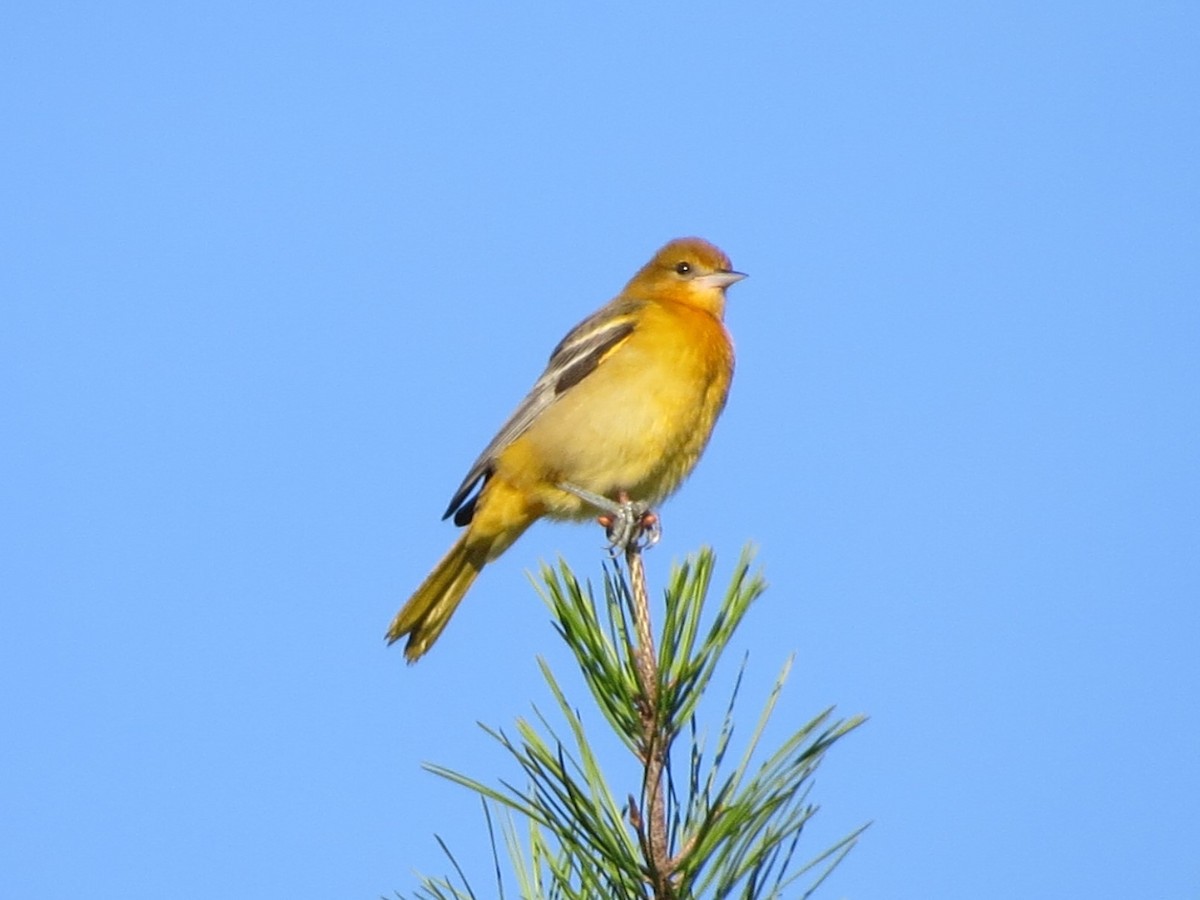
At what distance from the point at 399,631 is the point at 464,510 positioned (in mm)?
752

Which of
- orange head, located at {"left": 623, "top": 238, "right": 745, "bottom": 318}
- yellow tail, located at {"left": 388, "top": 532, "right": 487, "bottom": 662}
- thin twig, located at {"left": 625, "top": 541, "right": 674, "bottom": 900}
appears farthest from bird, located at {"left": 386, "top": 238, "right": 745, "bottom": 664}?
thin twig, located at {"left": 625, "top": 541, "right": 674, "bottom": 900}

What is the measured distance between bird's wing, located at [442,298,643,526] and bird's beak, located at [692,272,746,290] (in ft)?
1.25

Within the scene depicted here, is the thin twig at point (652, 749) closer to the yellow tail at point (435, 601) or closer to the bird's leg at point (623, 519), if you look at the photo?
the bird's leg at point (623, 519)

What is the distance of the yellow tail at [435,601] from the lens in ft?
18.9

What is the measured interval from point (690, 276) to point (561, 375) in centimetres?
90

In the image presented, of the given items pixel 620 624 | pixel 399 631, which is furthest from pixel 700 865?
pixel 399 631

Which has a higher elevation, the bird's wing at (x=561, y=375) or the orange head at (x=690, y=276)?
the orange head at (x=690, y=276)

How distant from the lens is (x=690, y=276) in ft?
22.8

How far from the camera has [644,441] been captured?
5.85 m

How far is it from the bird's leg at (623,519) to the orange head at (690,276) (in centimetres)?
120

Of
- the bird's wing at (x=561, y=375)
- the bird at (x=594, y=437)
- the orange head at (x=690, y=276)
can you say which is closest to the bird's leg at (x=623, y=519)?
the bird at (x=594, y=437)

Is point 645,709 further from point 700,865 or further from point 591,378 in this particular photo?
point 591,378

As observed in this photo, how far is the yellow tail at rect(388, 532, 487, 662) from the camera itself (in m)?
5.76

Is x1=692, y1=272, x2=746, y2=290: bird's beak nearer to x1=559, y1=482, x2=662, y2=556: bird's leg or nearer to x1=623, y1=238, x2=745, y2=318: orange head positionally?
x1=623, y1=238, x2=745, y2=318: orange head
